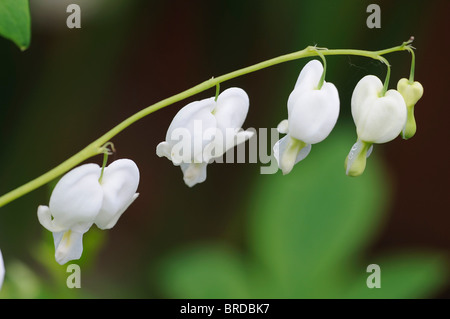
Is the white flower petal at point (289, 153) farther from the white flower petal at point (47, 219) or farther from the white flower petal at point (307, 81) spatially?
the white flower petal at point (47, 219)

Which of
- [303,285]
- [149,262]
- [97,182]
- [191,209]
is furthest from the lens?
[191,209]

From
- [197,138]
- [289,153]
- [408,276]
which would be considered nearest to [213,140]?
[197,138]

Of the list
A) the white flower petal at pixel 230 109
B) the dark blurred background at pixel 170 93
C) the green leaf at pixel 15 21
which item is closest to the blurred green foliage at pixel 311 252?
the dark blurred background at pixel 170 93

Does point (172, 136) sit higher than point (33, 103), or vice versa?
point (33, 103)

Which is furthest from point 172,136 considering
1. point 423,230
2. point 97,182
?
point 423,230

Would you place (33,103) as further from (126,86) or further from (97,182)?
(97,182)

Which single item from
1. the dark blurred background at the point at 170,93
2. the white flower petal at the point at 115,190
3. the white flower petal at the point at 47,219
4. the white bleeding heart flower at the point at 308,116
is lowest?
the white flower petal at the point at 47,219

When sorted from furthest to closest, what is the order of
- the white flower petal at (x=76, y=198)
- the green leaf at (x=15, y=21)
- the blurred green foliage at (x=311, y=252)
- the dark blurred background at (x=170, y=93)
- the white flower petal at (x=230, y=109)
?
1. the dark blurred background at (x=170, y=93)
2. the blurred green foliage at (x=311, y=252)
3. the white flower petal at (x=230, y=109)
4. the white flower petal at (x=76, y=198)
5. the green leaf at (x=15, y=21)

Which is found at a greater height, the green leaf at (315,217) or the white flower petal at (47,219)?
the green leaf at (315,217)
